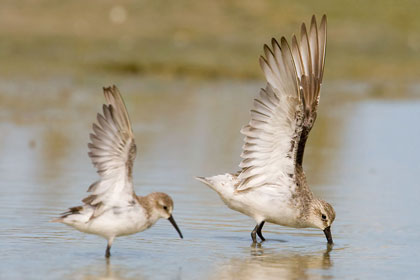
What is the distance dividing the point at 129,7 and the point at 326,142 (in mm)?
12025

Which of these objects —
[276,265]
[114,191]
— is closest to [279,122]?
[276,265]

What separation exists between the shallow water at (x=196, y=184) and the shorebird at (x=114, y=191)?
32 cm

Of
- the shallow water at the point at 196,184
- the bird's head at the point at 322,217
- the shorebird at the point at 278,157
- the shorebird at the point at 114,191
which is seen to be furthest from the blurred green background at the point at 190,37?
the shorebird at the point at 114,191

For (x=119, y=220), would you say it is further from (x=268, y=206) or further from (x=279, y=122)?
(x=279, y=122)

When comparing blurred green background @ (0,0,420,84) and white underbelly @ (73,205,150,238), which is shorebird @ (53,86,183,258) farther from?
blurred green background @ (0,0,420,84)

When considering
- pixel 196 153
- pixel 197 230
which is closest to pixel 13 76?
pixel 196 153

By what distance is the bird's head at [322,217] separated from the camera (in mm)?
8966

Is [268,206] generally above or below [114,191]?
above

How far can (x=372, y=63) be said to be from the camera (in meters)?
26.0

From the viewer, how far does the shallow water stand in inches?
309

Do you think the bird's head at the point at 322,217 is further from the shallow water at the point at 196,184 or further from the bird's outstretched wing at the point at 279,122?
the bird's outstretched wing at the point at 279,122

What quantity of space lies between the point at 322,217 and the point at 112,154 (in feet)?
7.81

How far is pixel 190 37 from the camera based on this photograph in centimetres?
2555

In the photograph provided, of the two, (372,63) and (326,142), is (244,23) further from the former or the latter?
(326,142)
